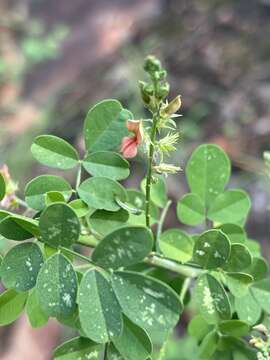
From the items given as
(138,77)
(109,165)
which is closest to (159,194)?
(109,165)

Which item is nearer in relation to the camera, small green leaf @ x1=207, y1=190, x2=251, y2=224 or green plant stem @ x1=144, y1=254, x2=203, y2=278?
green plant stem @ x1=144, y1=254, x2=203, y2=278

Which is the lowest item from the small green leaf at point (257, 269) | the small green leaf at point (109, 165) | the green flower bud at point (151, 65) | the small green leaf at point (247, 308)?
the small green leaf at point (247, 308)

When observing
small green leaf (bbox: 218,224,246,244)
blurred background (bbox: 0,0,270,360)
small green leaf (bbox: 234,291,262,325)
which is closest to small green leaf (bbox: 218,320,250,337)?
small green leaf (bbox: 234,291,262,325)

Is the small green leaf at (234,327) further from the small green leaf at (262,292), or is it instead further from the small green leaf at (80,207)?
the small green leaf at (80,207)

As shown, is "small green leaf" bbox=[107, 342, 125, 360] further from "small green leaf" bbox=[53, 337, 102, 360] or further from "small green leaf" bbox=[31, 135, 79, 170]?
"small green leaf" bbox=[31, 135, 79, 170]

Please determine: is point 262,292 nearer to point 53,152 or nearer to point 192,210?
point 192,210

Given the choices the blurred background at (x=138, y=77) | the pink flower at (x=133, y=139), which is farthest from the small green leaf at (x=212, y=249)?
the blurred background at (x=138, y=77)
